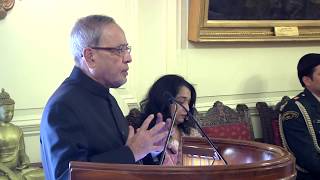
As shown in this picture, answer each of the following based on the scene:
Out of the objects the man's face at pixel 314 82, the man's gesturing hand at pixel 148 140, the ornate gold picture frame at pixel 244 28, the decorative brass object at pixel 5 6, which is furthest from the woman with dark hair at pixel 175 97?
the man's gesturing hand at pixel 148 140

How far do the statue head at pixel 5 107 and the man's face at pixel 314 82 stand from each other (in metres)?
1.86

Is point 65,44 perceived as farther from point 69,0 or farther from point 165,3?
point 165,3

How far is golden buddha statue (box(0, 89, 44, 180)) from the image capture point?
8.11ft

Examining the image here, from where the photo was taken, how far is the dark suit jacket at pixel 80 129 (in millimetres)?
1305

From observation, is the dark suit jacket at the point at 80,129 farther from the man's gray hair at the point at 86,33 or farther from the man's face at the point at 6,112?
the man's face at the point at 6,112

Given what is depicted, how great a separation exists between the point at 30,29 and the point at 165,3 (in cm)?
90

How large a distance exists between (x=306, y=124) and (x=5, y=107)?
5.93 feet

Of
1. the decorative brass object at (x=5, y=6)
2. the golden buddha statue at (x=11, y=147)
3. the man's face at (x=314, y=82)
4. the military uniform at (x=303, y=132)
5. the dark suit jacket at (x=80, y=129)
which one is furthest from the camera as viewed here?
the man's face at (x=314, y=82)

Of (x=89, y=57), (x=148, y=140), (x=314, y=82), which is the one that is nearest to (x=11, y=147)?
(x=89, y=57)

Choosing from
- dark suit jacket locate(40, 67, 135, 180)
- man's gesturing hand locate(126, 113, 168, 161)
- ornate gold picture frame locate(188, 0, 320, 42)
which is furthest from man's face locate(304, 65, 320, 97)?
man's gesturing hand locate(126, 113, 168, 161)

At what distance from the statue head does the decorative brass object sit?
451mm

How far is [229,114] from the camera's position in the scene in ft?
10.5

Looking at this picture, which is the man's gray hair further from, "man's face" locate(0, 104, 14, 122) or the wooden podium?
"man's face" locate(0, 104, 14, 122)

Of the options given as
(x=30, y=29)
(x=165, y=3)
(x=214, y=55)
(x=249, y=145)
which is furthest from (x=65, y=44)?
(x=249, y=145)
